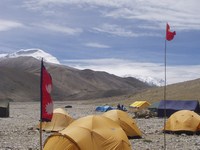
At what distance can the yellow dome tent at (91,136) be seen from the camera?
16.5 metres

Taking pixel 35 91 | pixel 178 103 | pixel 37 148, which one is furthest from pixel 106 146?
pixel 35 91

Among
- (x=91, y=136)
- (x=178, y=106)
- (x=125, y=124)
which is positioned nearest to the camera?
(x=91, y=136)

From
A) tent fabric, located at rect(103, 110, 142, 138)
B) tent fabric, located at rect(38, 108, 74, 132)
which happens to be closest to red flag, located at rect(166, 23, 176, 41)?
tent fabric, located at rect(103, 110, 142, 138)

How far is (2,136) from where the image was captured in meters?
26.8

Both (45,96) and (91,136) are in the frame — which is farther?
(91,136)

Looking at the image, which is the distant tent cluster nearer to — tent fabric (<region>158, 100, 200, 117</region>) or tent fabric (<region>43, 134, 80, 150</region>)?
tent fabric (<region>43, 134, 80, 150</region>)

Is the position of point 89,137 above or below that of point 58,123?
above

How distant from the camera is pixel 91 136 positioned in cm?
1702

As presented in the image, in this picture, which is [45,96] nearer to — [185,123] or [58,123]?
[185,123]

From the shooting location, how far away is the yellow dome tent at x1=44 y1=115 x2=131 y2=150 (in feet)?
54.2

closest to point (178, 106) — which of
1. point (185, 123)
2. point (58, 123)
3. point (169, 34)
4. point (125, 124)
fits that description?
point (185, 123)

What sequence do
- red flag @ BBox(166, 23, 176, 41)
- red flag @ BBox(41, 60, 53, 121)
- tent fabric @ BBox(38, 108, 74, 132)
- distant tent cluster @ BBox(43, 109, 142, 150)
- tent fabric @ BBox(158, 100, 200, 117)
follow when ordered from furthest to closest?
1. tent fabric @ BBox(158, 100, 200, 117)
2. tent fabric @ BBox(38, 108, 74, 132)
3. red flag @ BBox(166, 23, 176, 41)
4. distant tent cluster @ BBox(43, 109, 142, 150)
5. red flag @ BBox(41, 60, 53, 121)

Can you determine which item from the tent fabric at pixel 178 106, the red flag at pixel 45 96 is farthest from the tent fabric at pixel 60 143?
the tent fabric at pixel 178 106

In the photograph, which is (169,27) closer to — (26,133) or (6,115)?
(26,133)
